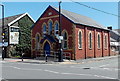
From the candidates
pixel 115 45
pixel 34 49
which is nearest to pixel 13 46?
pixel 34 49

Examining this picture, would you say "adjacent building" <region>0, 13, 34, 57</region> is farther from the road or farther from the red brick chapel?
the road

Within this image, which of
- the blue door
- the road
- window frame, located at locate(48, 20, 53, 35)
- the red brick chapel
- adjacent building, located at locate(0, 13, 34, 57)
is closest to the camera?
the road

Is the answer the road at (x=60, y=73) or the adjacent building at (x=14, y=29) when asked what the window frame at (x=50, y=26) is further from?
the road at (x=60, y=73)

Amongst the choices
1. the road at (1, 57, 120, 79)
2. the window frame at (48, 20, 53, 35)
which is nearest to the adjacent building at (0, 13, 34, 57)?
the window frame at (48, 20, 53, 35)

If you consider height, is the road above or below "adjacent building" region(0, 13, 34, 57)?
below

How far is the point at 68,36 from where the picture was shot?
27047mm

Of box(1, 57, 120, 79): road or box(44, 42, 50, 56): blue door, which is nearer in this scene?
box(1, 57, 120, 79): road

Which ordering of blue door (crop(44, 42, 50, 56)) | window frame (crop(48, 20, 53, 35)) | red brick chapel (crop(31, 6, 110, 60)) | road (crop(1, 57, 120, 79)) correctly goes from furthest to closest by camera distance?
1. window frame (crop(48, 20, 53, 35))
2. blue door (crop(44, 42, 50, 56))
3. red brick chapel (crop(31, 6, 110, 60))
4. road (crop(1, 57, 120, 79))

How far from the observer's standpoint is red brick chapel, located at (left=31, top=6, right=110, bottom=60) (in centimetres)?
2669

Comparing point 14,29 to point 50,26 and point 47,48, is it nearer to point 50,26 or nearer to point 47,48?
point 50,26

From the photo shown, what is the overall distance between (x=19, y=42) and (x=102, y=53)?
651 inches

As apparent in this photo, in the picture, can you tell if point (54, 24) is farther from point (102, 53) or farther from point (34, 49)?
point (102, 53)

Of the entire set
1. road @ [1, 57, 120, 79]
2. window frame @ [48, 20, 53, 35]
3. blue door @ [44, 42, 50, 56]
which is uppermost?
window frame @ [48, 20, 53, 35]

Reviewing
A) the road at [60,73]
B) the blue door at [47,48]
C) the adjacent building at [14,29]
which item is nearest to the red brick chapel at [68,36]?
the blue door at [47,48]
